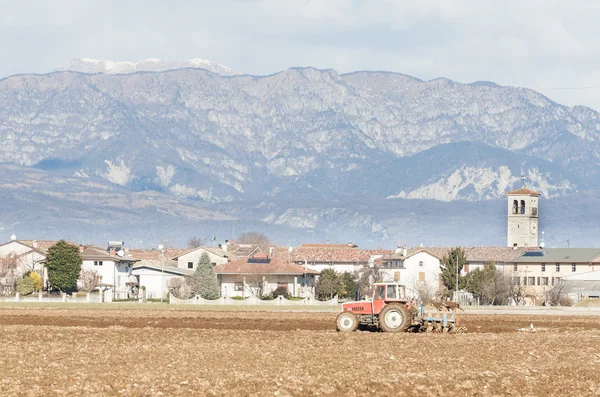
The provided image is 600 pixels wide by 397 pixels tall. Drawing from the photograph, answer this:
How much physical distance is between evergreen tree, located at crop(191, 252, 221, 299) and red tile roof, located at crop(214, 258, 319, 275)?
13.9 feet

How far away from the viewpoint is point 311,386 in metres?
34.1

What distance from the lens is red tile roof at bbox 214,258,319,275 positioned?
146250 mm

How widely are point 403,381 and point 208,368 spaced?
5.93 metres

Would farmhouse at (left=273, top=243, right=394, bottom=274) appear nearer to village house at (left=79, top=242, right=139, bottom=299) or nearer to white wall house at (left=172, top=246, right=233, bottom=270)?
white wall house at (left=172, top=246, right=233, bottom=270)

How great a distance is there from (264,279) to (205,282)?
8.65 metres

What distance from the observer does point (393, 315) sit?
2247 inches

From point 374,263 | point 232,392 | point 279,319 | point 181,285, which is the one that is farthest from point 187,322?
point 374,263

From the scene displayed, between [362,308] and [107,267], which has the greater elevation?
[107,267]

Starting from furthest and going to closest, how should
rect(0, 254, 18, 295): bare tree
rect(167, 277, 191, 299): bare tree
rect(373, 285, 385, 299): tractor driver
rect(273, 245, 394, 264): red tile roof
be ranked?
rect(273, 245, 394, 264): red tile roof, rect(0, 254, 18, 295): bare tree, rect(167, 277, 191, 299): bare tree, rect(373, 285, 385, 299): tractor driver

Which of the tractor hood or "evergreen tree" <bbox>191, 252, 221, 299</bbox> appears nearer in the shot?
the tractor hood

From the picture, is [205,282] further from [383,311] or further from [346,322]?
[383,311]

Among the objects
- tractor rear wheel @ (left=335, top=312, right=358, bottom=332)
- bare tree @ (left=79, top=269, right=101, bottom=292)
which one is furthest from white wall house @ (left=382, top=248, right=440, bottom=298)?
tractor rear wheel @ (left=335, top=312, right=358, bottom=332)

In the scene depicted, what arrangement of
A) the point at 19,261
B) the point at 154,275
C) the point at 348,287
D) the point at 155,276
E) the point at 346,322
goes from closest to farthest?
the point at 346,322
the point at 348,287
the point at 155,276
the point at 154,275
the point at 19,261

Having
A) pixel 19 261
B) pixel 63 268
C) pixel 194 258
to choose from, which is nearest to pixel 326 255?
pixel 194 258
